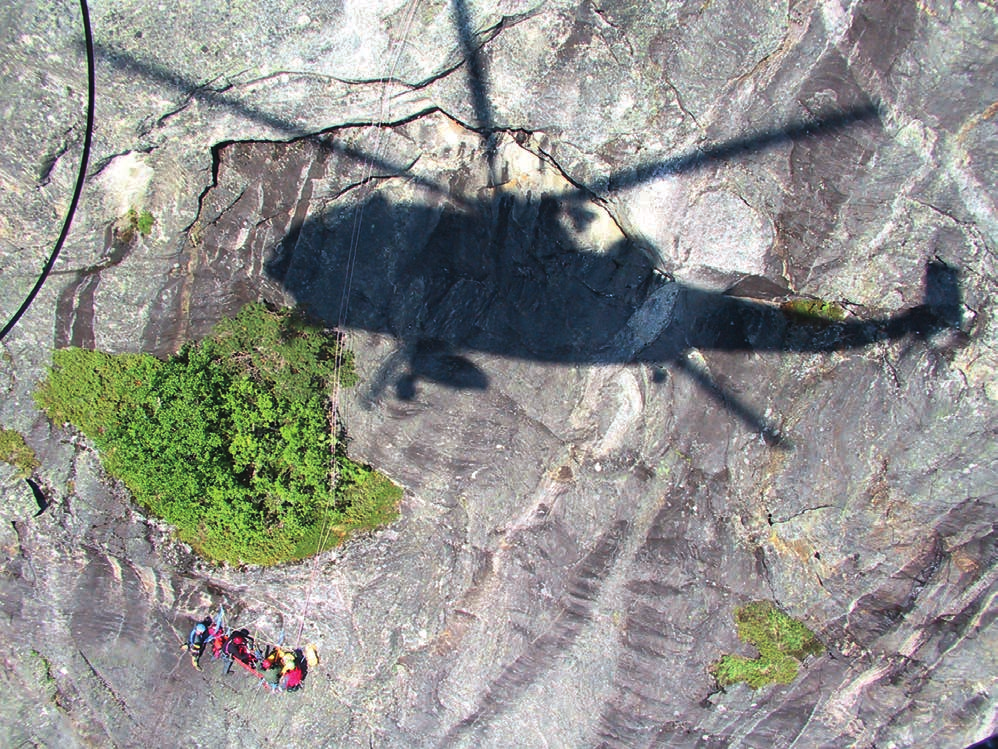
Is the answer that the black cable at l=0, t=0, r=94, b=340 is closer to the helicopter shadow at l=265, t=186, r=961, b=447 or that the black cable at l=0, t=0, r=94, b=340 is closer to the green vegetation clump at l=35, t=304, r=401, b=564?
the green vegetation clump at l=35, t=304, r=401, b=564

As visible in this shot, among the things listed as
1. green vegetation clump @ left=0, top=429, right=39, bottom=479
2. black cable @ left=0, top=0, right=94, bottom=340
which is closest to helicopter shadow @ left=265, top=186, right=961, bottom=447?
black cable @ left=0, top=0, right=94, bottom=340

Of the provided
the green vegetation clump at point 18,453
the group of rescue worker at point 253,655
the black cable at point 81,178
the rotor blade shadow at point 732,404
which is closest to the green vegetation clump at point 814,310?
the rotor blade shadow at point 732,404

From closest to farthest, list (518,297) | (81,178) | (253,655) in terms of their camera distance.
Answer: (81,178)
(518,297)
(253,655)

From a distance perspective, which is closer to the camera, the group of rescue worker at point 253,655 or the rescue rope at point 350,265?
the rescue rope at point 350,265

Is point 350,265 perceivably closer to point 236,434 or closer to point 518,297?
point 518,297

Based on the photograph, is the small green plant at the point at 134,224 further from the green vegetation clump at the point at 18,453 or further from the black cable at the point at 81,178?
the green vegetation clump at the point at 18,453

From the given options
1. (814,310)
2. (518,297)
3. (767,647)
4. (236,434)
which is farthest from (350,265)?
(767,647)
